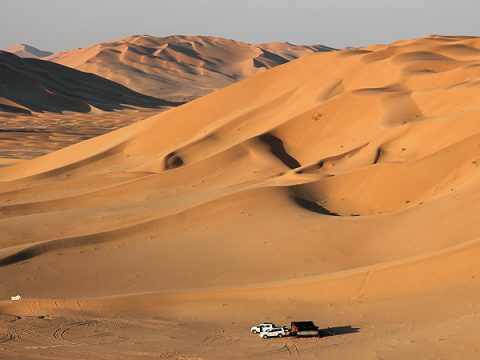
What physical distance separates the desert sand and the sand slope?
3978 cm

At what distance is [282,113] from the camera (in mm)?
30219

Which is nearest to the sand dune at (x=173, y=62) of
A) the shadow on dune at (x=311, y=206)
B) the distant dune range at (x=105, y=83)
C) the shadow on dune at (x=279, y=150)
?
the distant dune range at (x=105, y=83)

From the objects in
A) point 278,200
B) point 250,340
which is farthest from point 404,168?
point 250,340

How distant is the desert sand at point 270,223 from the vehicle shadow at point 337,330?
121 millimetres

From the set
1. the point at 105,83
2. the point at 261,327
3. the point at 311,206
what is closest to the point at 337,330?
the point at 261,327

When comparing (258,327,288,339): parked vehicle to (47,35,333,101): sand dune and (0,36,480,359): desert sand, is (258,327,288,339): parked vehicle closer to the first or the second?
(0,36,480,359): desert sand

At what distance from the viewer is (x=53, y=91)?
77.4 m

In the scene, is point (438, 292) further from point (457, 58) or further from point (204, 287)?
point (457, 58)

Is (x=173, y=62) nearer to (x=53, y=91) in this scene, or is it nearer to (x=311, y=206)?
(x=53, y=91)

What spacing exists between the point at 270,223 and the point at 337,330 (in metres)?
7.11

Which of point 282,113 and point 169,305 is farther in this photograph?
point 282,113

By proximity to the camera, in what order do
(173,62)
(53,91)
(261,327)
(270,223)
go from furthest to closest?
(173,62), (53,91), (270,223), (261,327)

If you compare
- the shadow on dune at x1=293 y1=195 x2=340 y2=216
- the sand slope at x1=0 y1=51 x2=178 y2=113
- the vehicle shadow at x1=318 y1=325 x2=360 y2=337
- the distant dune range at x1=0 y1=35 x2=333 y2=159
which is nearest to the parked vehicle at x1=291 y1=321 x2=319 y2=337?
the vehicle shadow at x1=318 y1=325 x2=360 y2=337

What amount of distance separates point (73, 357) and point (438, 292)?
5578mm
